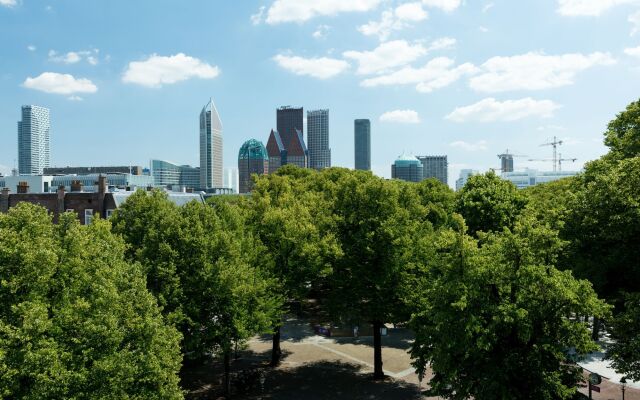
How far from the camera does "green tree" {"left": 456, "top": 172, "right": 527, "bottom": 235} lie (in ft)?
131

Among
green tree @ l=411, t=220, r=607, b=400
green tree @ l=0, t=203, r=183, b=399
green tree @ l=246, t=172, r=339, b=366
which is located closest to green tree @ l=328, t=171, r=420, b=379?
green tree @ l=246, t=172, r=339, b=366

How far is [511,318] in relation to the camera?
1759 centimetres

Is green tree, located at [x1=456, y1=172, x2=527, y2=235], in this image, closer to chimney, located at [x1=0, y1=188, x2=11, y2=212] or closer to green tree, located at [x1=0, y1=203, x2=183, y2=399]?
green tree, located at [x1=0, y1=203, x2=183, y2=399]

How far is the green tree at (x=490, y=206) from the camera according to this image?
3978 cm

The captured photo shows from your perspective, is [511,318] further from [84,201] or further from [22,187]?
[22,187]

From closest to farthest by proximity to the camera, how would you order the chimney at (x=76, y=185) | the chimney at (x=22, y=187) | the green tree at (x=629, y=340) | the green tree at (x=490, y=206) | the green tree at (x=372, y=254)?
the green tree at (x=629, y=340)
the green tree at (x=372, y=254)
the green tree at (x=490, y=206)
the chimney at (x=22, y=187)
the chimney at (x=76, y=185)

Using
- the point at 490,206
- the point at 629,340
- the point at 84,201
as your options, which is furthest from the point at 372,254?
the point at 84,201

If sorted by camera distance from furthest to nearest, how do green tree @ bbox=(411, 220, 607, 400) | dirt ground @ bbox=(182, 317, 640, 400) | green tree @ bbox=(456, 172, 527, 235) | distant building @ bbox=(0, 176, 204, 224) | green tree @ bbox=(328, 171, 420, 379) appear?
distant building @ bbox=(0, 176, 204, 224) < green tree @ bbox=(456, 172, 527, 235) < green tree @ bbox=(328, 171, 420, 379) < dirt ground @ bbox=(182, 317, 640, 400) < green tree @ bbox=(411, 220, 607, 400)

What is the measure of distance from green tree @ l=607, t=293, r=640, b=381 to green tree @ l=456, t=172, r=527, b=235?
Answer: 65.0ft

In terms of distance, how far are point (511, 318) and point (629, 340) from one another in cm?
569

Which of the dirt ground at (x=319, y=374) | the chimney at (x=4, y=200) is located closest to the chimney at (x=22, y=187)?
the chimney at (x=4, y=200)

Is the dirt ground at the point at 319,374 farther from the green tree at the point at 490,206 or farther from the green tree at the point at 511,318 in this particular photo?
the green tree at the point at 490,206

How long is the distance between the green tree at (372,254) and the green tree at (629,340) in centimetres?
1193

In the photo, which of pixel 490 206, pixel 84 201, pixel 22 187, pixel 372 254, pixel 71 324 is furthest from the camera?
pixel 22 187
